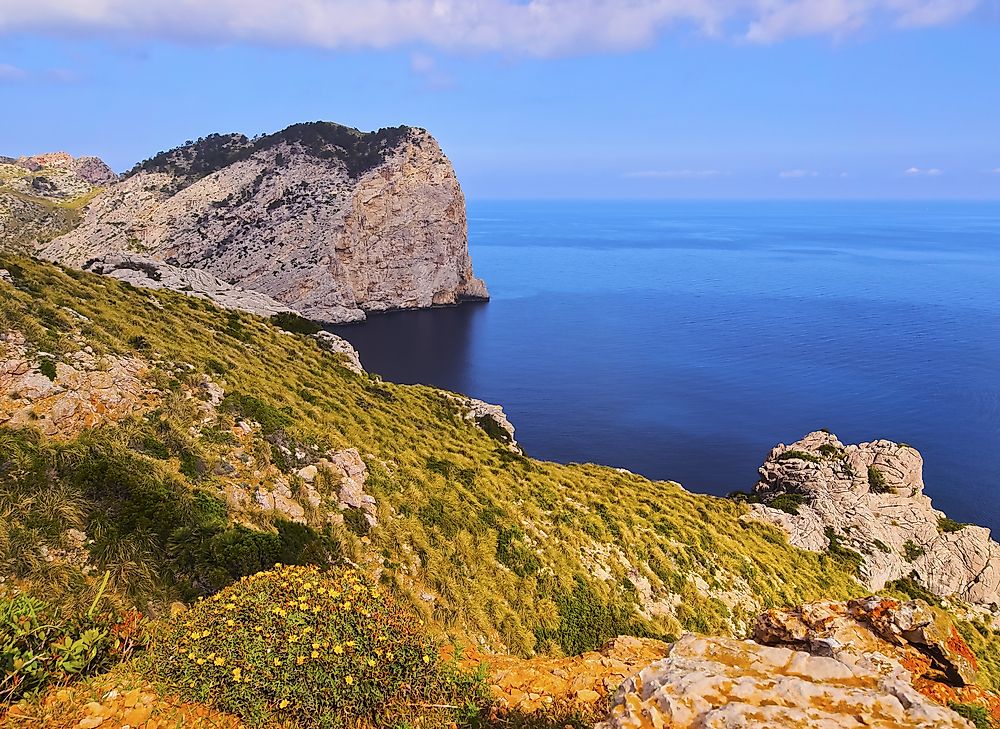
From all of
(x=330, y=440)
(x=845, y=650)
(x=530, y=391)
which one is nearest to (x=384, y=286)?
(x=530, y=391)

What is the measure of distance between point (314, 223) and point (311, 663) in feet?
477

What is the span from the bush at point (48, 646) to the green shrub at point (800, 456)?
48.6 m

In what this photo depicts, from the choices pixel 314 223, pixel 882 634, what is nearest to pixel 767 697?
pixel 882 634

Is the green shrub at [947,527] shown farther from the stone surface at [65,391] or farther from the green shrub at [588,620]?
the stone surface at [65,391]

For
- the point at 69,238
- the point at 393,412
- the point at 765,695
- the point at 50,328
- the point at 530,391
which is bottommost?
the point at 530,391

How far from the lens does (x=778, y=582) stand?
100 feet

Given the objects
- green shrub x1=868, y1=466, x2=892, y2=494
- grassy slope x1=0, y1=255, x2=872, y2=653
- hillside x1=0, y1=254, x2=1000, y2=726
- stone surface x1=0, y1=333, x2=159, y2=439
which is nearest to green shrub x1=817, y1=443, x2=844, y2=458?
green shrub x1=868, y1=466, x2=892, y2=494

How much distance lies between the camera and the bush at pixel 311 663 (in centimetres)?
870

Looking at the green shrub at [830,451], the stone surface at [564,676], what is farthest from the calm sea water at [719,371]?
the stone surface at [564,676]

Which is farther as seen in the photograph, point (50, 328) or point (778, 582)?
point (778, 582)

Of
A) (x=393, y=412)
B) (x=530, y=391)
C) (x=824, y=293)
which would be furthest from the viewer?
(x=824, y=293)

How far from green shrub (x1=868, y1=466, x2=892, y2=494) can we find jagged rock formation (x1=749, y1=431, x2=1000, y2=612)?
0.07m

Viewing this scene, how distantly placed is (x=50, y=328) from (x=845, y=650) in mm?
25450

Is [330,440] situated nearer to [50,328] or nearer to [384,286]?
[50,328]
